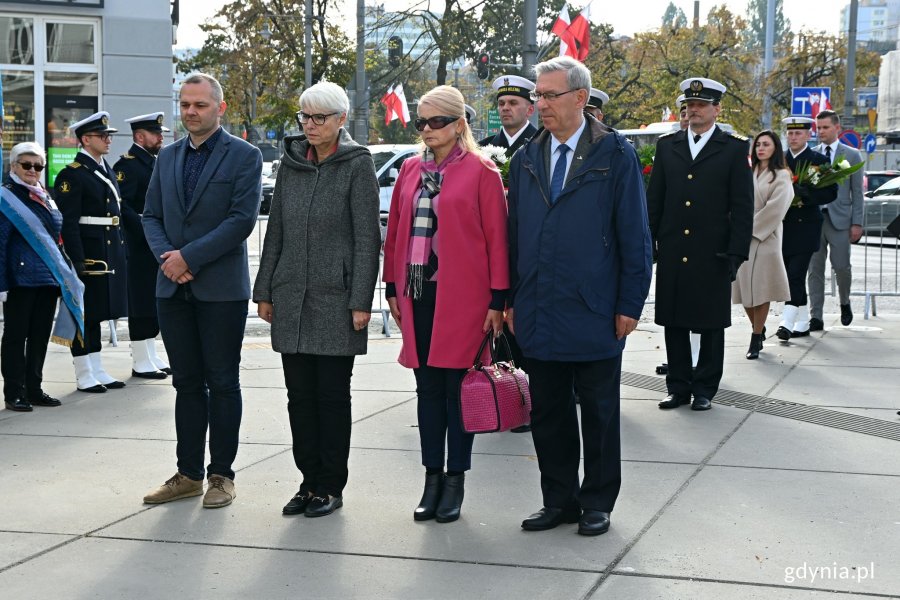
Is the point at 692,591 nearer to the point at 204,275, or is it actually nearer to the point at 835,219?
the point at 204,275

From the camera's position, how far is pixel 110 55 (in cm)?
1642

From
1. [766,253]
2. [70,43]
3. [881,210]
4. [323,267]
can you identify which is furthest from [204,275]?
[70,43]

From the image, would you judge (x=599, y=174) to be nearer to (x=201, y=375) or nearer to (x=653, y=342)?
(x=201, y=375)

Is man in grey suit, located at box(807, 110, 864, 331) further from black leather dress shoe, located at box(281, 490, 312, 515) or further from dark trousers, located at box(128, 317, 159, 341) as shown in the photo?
black leather dress shoe, located at box(281, 490, 312, 515)

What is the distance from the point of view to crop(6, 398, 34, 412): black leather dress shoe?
773cm

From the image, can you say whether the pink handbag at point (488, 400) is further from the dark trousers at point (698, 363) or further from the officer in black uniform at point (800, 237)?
the officer in black uniform at point (800, 237)

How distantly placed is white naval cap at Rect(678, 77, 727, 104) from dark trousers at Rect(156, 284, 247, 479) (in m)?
3.52

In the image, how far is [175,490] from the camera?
219 inches

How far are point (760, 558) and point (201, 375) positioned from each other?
8.68ft

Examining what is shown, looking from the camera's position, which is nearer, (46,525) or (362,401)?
(46,525)

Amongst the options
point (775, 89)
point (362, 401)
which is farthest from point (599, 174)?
point (775, 89)

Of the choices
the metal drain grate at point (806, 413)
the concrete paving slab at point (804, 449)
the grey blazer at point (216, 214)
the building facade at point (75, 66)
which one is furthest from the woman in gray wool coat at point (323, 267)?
the building facade at point (75, 66)

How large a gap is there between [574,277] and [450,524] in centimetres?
120

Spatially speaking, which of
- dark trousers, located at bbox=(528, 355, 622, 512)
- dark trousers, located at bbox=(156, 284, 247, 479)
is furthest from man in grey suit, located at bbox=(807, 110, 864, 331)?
dark trousers, located at bbox=(156, 284, 247, 479)
